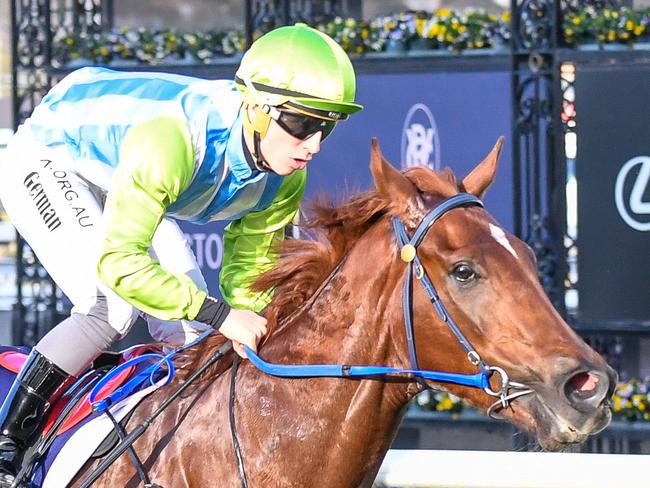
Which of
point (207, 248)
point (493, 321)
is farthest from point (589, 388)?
point (207, 248)

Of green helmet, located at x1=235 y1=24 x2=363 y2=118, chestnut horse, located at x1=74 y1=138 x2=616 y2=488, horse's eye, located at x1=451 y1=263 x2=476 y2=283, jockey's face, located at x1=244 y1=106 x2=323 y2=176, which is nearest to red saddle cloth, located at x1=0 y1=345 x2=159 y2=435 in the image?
chestnut horse, located at x1=74 y1=138 x2=616 y2=488

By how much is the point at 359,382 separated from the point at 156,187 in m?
0.62

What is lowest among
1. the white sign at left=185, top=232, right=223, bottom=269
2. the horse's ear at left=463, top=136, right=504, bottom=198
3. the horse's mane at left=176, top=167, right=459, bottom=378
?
the white sign at left=185, top=232, right=223, bottom=269

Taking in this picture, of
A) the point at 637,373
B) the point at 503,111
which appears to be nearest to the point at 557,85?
the point at 503,111

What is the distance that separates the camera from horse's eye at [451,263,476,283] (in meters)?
2.59

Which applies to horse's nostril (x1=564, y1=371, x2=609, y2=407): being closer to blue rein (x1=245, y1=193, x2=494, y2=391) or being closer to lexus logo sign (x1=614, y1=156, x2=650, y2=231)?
blue rein (x1=245, y1=193, x2=494, y2=391)

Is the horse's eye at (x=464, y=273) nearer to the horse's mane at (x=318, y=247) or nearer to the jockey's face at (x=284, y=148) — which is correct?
the horse's mane at (x=318, y=247)

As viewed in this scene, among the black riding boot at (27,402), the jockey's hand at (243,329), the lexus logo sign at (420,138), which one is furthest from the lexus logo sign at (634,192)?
the black riding boot at (27,402)

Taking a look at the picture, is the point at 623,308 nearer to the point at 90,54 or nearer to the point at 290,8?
the point at 290,8

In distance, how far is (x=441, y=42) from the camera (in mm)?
7172

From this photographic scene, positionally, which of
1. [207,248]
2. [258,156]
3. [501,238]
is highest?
[258,156]

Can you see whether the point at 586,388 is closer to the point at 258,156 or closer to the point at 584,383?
the point at 584,383

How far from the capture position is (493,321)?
2562 mm

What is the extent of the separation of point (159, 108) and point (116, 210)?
1.33 ft
